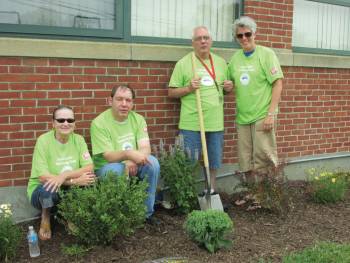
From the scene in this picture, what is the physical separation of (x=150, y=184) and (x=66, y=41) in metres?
1.63

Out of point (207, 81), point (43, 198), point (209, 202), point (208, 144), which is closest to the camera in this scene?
point (43, 198)

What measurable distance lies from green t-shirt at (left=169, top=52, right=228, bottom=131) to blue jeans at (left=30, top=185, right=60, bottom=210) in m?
1.62

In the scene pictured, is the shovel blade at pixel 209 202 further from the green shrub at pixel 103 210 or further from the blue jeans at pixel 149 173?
the green shrub at pixel 103 210

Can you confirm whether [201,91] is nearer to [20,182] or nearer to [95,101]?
[95,101]

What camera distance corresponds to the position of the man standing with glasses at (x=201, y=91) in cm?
504

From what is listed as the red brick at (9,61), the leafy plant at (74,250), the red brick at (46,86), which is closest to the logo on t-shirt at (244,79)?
the red brick at (46,86)

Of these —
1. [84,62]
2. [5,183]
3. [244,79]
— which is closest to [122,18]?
[84,62]

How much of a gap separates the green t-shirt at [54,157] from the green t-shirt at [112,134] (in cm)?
15

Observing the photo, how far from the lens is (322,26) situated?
7.16 meters

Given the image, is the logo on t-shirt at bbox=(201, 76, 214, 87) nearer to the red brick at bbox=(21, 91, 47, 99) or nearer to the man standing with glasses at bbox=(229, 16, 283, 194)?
the man standing with glasses at bbox=(229, 16, 283, 194)

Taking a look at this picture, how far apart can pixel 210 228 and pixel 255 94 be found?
173 centimetres

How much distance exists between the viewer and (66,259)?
12.8ft

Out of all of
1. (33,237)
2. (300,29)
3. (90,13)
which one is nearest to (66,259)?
(33,237)

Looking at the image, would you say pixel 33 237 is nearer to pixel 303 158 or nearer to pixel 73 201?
pixel 73 201
